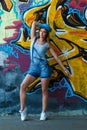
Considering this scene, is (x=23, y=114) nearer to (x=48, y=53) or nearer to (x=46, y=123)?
(x=46, y=123)

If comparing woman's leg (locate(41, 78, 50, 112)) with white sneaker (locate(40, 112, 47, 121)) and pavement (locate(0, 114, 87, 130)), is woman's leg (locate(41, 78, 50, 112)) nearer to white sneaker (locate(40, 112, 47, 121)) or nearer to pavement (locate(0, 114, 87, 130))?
white sneaker (locate(40, 112, 47, 121))

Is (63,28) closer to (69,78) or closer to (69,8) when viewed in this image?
(69,8)

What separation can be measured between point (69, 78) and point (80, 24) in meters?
1.03

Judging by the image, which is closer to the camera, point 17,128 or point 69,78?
point 17,128

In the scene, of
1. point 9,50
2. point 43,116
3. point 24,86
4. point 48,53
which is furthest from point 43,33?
point 43,116

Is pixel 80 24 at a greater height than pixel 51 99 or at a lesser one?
greater

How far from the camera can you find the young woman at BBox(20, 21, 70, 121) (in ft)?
27.9

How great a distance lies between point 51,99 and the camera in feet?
29.5

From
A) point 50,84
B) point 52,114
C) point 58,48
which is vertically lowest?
point 52,114

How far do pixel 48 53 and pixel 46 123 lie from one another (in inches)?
51.6

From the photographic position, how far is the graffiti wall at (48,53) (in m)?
8.78

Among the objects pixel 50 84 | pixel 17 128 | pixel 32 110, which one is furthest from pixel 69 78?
pixel 17 128

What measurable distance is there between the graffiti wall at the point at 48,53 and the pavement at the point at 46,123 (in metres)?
0.20

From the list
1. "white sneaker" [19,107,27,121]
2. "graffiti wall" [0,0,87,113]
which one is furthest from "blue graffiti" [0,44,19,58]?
"white sneaker" [19,107,27,121]
